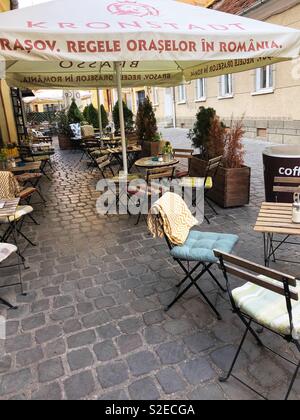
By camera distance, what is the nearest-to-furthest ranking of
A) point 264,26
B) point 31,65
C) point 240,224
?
point 264,26
point 240,224
point 31,65

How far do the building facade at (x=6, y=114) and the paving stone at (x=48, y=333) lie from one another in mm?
8529

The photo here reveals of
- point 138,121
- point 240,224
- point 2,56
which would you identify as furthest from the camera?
point 138,121

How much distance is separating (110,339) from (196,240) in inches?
47.4

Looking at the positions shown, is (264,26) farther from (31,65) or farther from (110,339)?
(31,65)

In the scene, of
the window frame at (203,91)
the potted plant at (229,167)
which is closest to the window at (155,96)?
the window frame at (203,91)

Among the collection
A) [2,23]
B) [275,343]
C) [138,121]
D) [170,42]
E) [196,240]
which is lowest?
[275,343]

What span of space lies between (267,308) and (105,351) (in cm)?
125

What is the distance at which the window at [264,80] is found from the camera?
472 inches

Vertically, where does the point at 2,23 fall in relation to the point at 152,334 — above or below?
above

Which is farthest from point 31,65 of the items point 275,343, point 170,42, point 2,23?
point 275,343

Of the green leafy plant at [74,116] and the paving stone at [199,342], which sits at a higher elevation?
the green leafy plant at [74,116]

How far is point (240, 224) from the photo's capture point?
16.2 feet

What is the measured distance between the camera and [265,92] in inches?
479

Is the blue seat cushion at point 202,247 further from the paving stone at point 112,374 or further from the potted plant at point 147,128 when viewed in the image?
the potted plant at point 147,128
